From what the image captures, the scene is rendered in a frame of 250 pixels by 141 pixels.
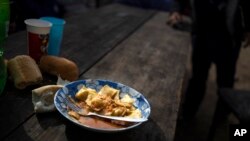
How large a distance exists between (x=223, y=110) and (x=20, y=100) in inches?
56.4

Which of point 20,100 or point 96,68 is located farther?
point 96,68

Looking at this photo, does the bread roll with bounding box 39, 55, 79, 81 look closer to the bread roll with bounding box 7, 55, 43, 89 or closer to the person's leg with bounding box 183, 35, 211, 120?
the bread roll with bounding box 7, 55, 43, 89

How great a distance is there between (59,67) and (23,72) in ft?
Answer: 0.51

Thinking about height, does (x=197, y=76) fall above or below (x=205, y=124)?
above

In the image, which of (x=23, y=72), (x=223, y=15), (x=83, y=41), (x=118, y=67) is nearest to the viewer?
(x=23, y=72)

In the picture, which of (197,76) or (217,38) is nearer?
(217,38)

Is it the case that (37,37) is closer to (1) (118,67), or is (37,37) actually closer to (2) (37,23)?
(2) (37,23)

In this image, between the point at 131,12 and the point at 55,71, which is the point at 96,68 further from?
the point at 131,12

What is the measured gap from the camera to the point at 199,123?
278 centimetres

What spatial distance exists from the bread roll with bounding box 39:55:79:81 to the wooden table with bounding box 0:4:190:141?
47 mm

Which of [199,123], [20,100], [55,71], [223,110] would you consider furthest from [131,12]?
[20,100]

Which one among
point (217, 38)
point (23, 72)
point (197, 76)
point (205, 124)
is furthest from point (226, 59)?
point (23, 72)

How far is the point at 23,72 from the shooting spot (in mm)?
1073

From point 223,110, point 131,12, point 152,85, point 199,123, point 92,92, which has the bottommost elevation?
point 199,123
